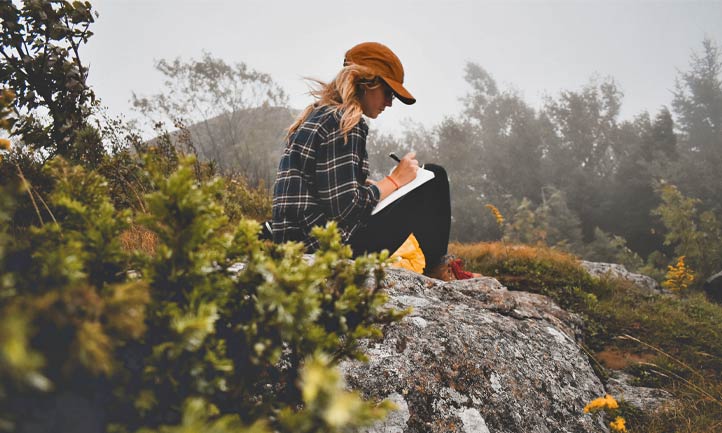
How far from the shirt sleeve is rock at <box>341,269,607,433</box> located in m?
0.58

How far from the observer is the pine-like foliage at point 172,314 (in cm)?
52

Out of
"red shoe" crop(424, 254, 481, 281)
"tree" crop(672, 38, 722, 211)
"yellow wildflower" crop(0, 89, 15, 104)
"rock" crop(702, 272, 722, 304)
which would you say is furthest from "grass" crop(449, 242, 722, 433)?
"tree" crop(672, 38, 722, 211)

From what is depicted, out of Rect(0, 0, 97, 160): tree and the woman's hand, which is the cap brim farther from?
Rect(0, 0, 97, 160): tree

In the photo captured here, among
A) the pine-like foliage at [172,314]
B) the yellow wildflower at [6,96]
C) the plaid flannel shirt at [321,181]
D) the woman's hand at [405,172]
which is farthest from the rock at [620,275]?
the yellow wildflower at [6,96]

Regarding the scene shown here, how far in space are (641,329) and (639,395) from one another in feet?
5.76

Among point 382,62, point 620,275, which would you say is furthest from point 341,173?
point 620,275

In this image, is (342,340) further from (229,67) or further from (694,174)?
(694,174)

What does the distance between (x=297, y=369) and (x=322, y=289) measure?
0.77 ft

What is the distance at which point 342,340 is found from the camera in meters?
1.80

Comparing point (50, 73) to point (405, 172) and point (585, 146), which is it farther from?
point (585, 146)

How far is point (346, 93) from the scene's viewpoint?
264 centimetres

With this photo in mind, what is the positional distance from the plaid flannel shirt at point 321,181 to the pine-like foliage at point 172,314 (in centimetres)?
155

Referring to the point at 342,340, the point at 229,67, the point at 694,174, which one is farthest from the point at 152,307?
the point at 694,174

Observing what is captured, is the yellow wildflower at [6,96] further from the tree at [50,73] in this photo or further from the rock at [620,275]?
the rock at [620,275]
